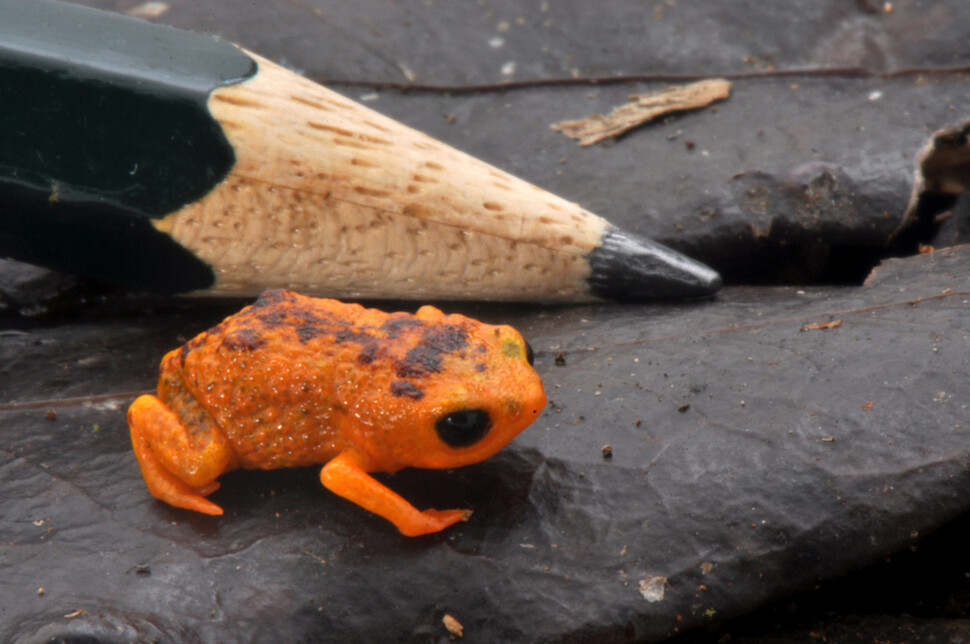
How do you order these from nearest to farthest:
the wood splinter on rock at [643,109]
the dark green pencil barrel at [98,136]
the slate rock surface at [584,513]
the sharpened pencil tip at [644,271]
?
the slate rock surface at [584,513], the dark green pencil barrel at [98,136], the sharpened pencil tip at [644,271], the wood splinter on rock at [643,109]

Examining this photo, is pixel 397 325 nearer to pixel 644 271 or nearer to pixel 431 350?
pixel 431 350

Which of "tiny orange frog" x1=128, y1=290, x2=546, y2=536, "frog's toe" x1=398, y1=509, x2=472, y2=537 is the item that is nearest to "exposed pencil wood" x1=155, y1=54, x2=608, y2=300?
"tiny orange frog" x1=128, y1=290, x2=546, y2=536

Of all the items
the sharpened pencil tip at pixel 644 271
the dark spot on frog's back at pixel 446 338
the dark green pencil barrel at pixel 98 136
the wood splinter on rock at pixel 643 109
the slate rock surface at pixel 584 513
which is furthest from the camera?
the wood splinter on rock at pixel 643 109

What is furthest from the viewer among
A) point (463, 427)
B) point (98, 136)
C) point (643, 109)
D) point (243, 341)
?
point (643, 109)

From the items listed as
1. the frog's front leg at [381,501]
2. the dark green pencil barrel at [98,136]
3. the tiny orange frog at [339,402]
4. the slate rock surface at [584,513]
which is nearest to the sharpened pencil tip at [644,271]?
the slate rock surface at [584,513]

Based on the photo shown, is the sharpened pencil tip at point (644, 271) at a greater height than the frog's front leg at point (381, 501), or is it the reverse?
the sharpened pencil tip at point (644, 271)

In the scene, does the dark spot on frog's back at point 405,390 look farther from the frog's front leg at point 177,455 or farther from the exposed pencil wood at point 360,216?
the exposed pencil wood at point 360,216

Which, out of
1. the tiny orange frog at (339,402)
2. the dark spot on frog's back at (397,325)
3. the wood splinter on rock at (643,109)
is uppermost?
the wood splinter on rock at (643,109)

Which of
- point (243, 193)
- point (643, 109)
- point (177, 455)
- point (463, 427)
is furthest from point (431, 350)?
point (643, 109)
